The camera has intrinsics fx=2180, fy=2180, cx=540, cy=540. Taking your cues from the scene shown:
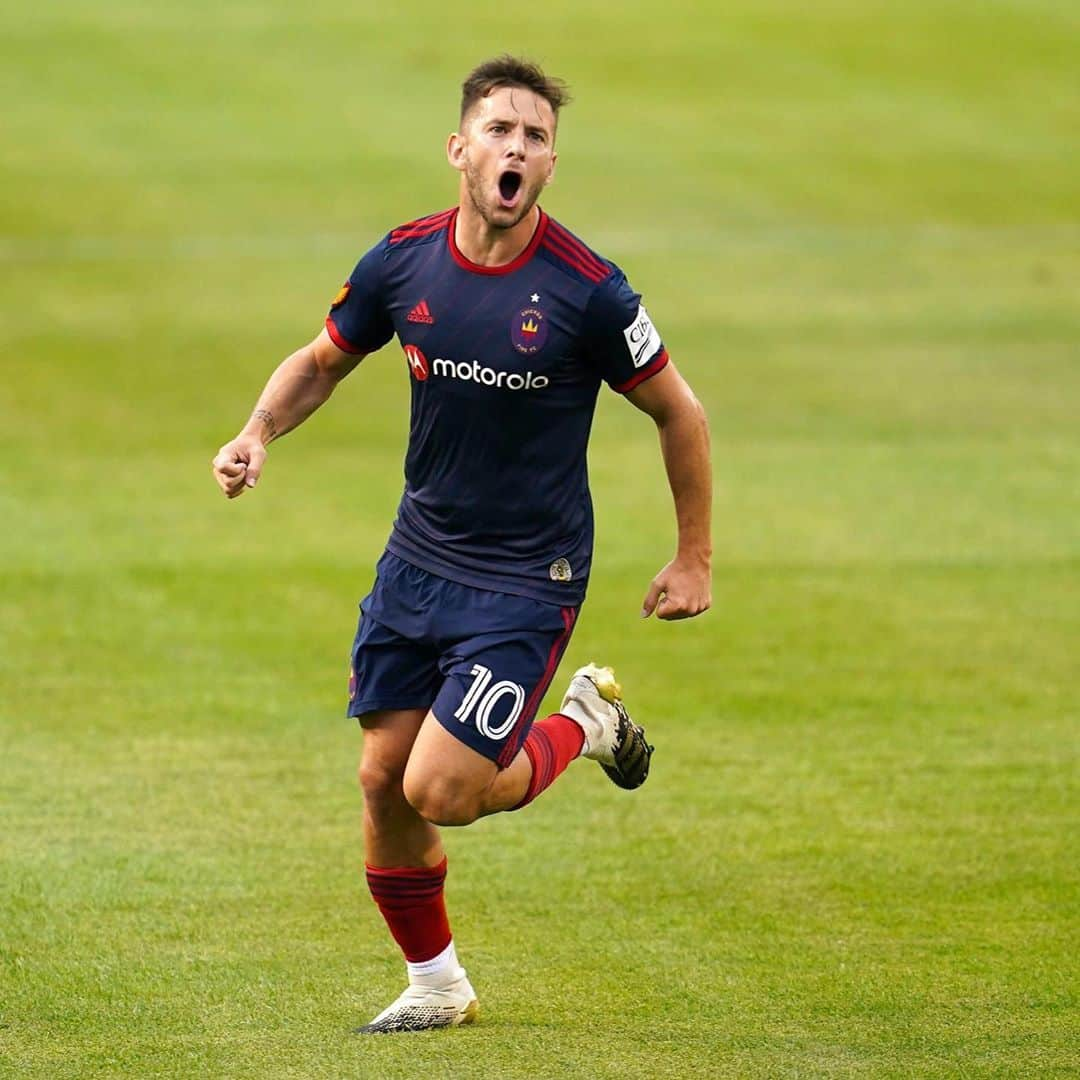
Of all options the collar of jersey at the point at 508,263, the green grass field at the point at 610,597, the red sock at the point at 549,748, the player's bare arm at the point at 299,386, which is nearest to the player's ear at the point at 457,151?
the collar of jersey at the point at 508,263

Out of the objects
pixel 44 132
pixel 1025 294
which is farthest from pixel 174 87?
pixel 1025 294

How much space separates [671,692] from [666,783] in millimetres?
1569

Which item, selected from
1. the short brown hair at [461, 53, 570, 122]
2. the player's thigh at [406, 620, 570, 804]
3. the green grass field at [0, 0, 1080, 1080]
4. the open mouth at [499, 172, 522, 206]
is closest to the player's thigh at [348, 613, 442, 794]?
the player's thigh at [406, 620, 570, 804]

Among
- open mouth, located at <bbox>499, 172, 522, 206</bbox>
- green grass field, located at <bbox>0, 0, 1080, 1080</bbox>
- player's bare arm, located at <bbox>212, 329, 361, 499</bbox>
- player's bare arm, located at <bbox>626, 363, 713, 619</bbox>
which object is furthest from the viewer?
green grass field, located at <bbox>0, 0, 1080, 1080</bbox>

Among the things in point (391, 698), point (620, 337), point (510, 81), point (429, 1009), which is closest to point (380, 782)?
point (391, 698)

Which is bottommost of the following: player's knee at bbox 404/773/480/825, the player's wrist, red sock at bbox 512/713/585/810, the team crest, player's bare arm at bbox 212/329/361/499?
player's knee at bbox 404/773/480/825

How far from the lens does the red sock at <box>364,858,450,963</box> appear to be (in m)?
6.62

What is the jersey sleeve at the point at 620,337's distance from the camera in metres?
6.30

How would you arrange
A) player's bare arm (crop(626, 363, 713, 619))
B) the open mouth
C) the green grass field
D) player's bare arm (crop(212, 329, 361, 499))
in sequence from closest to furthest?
1. the open mouth
2. player's bare arm (crop(626, 363, 713, 619))
3. player's bare arm (crop(212, 329, 361, 499))
4. the green grass field

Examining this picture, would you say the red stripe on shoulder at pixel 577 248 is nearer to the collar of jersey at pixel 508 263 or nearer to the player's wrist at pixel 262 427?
the collar of jersey at pixel 508 263

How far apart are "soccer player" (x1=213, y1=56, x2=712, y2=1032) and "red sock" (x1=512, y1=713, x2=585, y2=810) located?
0.01 m

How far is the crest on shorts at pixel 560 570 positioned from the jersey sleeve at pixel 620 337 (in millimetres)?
560

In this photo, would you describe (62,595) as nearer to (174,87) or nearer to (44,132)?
(44,132)

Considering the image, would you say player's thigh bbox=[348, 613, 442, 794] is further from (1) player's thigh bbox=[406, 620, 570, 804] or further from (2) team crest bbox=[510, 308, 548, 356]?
(2) team crest bbox=[510, 308, 548, 356]
